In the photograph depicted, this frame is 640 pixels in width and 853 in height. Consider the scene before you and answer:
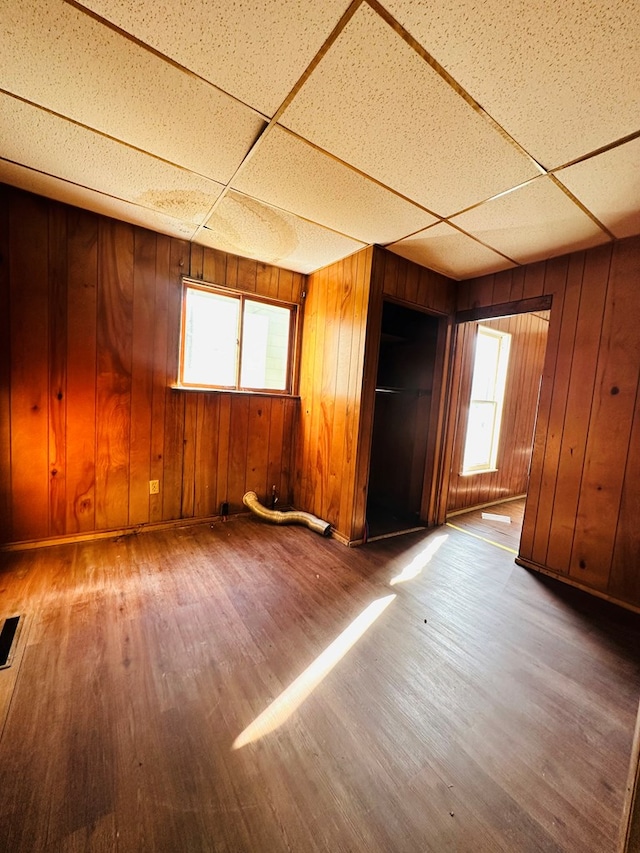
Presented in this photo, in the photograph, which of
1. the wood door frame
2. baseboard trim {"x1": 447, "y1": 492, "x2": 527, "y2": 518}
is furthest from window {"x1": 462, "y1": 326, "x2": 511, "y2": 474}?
the wood door frame

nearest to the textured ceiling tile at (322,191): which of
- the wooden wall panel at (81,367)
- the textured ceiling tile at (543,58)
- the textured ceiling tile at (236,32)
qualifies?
the textured ceiling tile at (236,32)

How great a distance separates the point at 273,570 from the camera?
233 cm

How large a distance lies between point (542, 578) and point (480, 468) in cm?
180

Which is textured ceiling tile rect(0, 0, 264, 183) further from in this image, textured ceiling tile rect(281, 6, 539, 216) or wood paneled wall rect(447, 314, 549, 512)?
wood paneled wall rect(447, 314, 549, 512)

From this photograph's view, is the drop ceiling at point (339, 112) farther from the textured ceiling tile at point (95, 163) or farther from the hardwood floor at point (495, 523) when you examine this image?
the hardwood floor at point (495, 523)

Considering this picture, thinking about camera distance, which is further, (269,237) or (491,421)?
(491,421)

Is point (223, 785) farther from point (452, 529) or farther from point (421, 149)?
point (452, 529)

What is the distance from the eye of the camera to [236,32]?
110 cm

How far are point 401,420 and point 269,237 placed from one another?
2.33 m

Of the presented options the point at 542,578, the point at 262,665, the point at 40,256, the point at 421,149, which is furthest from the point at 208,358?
the point at 542,578

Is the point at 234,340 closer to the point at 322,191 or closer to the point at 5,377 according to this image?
the point at 322,191

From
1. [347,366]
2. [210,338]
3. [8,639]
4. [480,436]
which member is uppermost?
[210,338]

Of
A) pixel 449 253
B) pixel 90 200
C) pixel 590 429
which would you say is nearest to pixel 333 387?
pixel 449 253

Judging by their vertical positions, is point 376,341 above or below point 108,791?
above
